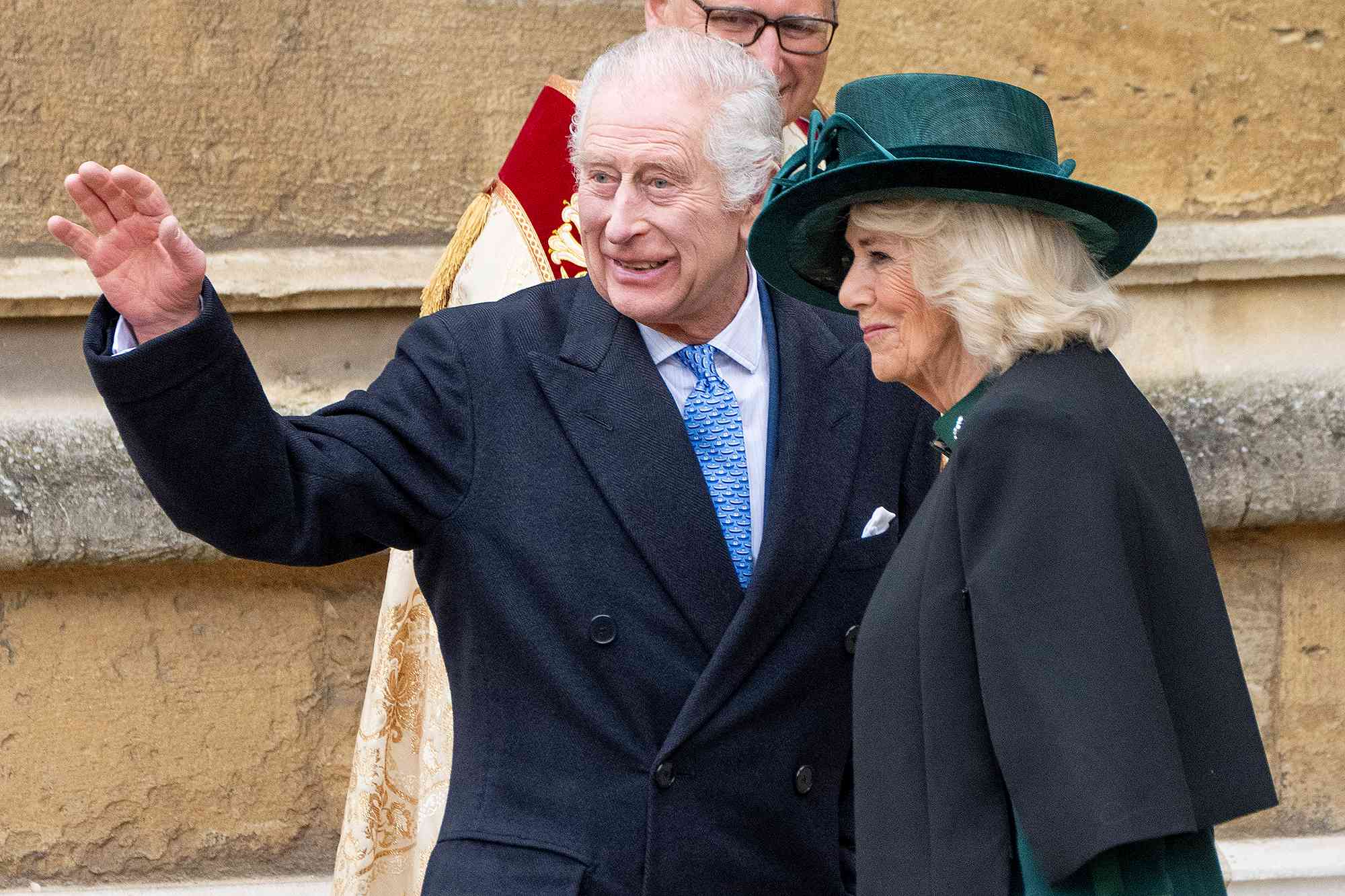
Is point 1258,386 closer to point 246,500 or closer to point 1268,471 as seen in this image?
point 1268,471

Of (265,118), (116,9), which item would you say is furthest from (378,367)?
(116,9)

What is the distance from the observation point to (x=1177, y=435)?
142 inches

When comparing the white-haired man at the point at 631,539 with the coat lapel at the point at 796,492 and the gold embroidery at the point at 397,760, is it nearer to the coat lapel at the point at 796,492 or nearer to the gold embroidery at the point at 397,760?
the coat lapel at the point at 796,492

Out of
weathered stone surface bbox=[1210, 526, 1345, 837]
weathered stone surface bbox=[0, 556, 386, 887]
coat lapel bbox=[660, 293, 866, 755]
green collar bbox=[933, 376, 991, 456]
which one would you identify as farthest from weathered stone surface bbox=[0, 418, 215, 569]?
weathered stone surface bbox=[1210, 526, 1345, 837]

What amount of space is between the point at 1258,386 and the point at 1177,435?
221mm

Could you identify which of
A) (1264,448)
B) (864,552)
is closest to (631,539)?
(864,552)

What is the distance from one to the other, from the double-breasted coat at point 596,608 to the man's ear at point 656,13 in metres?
0.81

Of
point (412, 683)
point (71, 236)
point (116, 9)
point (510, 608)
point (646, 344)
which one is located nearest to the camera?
point (71, 236)

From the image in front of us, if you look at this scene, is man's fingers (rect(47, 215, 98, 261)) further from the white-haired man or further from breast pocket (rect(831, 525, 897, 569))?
breast pocket (rect(831, 525, 897, 569))

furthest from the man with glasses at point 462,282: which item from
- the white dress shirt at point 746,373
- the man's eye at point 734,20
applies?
the white dress shirt at point 746,373

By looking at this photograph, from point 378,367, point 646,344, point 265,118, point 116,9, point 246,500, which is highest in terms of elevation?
point 116,9

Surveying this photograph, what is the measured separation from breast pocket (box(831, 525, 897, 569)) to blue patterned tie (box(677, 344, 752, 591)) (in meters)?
0.13

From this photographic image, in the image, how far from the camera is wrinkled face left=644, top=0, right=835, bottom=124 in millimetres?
2816

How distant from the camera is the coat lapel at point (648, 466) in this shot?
2.18 meters
